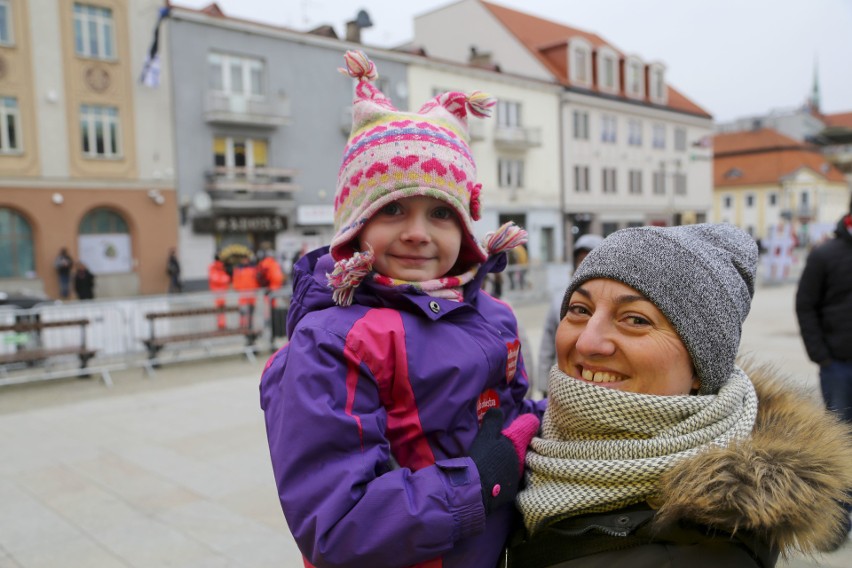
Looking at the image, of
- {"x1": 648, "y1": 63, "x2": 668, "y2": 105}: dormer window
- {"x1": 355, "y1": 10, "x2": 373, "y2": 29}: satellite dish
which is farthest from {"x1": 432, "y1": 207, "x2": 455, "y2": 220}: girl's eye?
{"x1": 648, "y1": 63, "x2": 668, "y2": 105}: dormer window

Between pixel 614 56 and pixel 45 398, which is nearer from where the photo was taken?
pixel 45 398

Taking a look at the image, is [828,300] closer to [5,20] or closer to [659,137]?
[5,20]

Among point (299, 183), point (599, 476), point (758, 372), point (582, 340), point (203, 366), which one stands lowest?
point (203, 366)

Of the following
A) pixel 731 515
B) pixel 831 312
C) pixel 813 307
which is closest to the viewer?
pixel 731 515

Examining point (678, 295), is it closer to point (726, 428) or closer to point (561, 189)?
point (726, 428)

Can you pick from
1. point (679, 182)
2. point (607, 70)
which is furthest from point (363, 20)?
point (679, 182)

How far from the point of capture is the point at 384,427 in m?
1.50

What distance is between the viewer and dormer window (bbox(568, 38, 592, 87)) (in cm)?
3578

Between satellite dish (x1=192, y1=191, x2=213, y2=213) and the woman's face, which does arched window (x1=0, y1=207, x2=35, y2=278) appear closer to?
satellite dish (x1=192, y1=191, x2=213, y2=213)

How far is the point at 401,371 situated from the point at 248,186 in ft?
77.2

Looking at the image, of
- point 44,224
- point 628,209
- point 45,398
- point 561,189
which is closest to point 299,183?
point 44,224

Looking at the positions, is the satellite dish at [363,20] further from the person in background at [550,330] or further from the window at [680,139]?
the person in background at [550,330]

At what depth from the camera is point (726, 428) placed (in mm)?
1456

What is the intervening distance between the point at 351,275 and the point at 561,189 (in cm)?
3503
